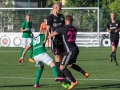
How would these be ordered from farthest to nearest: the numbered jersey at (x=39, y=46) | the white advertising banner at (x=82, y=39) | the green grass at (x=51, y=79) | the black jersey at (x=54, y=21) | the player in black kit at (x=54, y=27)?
the white advertising banner at (x=82, y=39)
the black jersey at (x=54, y=21)
the player in black kit at (x=54, y=27)
the green grass at (x=51, y=79)
the numbered jersey at (x=39, y=46)

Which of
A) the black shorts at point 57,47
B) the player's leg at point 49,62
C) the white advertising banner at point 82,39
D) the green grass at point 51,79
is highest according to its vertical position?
the black shorts at point 57,47

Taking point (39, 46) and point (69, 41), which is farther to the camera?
point (39, 46)

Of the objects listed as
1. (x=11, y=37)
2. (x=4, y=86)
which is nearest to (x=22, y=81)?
(x=4, y=86)

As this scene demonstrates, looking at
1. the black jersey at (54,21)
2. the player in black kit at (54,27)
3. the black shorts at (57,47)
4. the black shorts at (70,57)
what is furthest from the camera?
the black jersey at (54,21)

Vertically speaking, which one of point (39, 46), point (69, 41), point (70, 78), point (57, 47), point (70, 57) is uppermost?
point (69, 41)

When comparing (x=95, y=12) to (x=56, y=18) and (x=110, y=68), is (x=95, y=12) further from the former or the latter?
(x=56, y=18)

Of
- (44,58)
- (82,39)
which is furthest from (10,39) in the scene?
(44,58)

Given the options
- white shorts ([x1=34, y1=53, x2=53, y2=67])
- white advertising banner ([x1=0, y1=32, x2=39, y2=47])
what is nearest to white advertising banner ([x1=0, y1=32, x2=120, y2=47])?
white advertising banner ([x1=0, y1=32, x2=39, y2=47])

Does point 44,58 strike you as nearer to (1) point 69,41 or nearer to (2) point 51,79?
(1) point 69,41

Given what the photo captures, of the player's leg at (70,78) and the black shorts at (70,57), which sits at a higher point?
the black shorts at (70,57)

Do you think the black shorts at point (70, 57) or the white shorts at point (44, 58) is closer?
the black shorts at point (70, 57)

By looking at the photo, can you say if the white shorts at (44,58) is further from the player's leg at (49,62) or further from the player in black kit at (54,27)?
the player in black kit at (54,27)

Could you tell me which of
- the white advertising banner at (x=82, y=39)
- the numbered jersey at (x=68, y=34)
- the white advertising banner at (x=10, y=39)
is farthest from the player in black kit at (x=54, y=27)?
the white advertising banner at (x=10, y=39)

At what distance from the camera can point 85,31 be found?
37.2 meters
